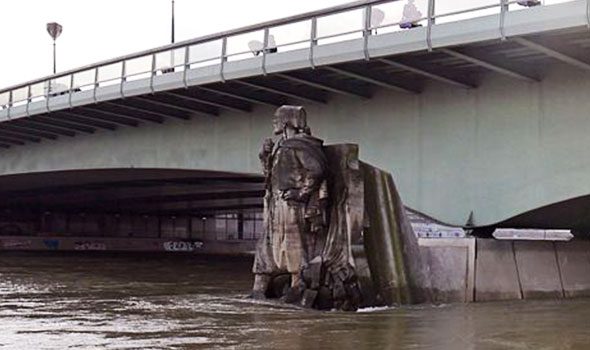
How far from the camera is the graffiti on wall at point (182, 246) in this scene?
75625mm

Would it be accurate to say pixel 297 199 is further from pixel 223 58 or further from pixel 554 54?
pixel 223 58

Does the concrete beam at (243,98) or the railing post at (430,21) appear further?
the concrete beam at (243,98)

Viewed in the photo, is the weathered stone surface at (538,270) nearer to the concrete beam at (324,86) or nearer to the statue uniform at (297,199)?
the statue uniform at (297,199)

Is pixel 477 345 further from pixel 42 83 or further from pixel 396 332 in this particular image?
pixel 42 83

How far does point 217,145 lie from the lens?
3070 centimetres

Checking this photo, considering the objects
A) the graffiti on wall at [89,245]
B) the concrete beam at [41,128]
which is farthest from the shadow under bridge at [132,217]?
the concrete beam at [41,128]

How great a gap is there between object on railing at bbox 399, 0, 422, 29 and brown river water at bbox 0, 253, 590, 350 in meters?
7.19

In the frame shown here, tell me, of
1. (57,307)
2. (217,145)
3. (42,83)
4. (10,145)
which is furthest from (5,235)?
(57,307)

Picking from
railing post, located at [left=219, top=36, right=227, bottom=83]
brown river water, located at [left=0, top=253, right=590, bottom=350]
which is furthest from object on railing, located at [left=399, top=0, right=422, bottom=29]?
brown river water, located at [left=0, top=253, right=590, bottom=350]

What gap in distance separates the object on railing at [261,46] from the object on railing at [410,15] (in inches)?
189

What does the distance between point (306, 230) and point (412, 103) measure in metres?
8.10

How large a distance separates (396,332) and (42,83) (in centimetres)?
2584

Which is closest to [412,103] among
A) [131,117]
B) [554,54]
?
[554,54]

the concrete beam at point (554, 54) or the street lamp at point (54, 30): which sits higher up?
the street lamp at point (54, 30)
